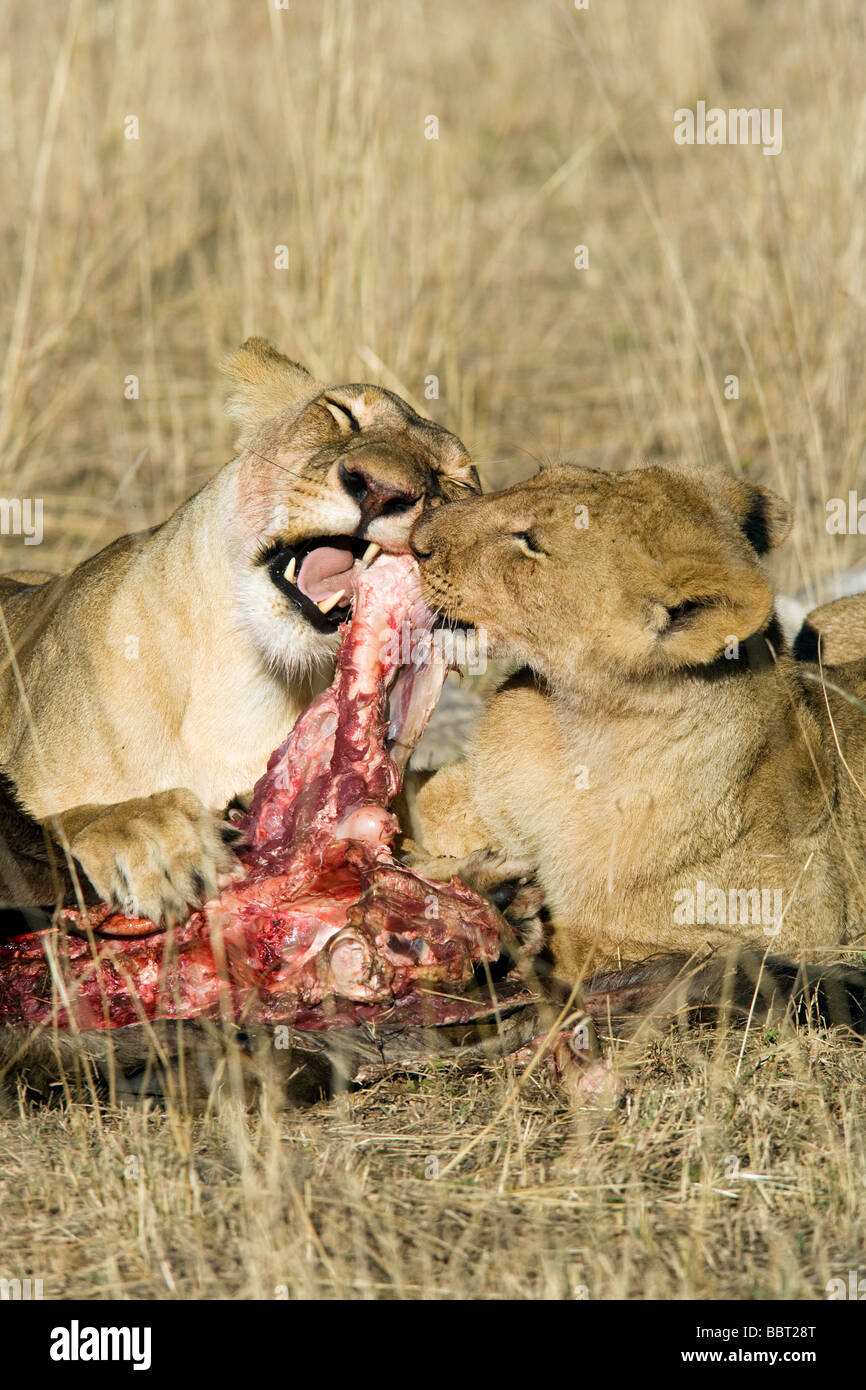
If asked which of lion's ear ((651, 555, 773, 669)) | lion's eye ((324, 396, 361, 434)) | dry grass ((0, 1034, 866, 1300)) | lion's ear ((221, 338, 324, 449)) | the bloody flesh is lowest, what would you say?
dry grass ((0, 1034, 866, 1300))

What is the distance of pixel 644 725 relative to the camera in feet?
12.0

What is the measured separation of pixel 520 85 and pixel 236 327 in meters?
4.92

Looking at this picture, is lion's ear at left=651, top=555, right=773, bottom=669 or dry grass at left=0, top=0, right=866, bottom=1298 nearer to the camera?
dry grass at left=0, top=0, right=866, bottom=1298

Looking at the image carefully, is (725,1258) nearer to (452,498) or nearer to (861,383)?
(452,498)

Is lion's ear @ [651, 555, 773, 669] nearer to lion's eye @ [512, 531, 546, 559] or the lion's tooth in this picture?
lion's eye @ [512, 531, 546, 559]

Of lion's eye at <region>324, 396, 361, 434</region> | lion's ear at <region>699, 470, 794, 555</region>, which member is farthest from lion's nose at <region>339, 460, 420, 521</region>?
lion's ear at <region>699, 470, 794, 555</region>

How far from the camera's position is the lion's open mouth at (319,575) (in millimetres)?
3609

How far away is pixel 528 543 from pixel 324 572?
1.58 ft

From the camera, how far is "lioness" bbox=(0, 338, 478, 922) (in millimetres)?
3502

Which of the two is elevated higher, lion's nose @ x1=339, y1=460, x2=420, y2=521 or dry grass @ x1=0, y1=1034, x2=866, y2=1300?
lion's nose @ x1=339, y1=460, x2=420, y2=521

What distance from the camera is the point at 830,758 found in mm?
4141

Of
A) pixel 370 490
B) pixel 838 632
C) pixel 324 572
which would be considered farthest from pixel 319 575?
pixel 838 632

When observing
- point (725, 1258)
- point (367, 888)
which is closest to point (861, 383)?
point (367, 888)

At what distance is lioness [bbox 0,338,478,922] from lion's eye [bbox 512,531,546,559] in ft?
0.78
